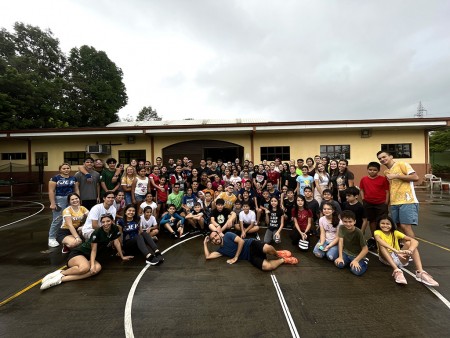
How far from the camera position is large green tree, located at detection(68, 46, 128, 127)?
2708 cm

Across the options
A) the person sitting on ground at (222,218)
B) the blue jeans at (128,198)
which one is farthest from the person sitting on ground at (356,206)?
the blue jeans at (128,198)

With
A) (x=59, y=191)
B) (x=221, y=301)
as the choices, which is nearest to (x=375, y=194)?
(x=221, y=301)

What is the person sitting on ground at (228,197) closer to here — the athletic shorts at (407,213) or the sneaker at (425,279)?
the athletic shorts at (407,213)

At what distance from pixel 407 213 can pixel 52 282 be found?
584 cm

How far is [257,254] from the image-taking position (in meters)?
3.94

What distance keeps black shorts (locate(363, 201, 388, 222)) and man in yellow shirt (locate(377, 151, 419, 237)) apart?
0.87 feet

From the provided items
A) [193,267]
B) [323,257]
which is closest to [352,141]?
[323,257]

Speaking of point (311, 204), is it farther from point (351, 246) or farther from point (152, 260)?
point (152, 260)

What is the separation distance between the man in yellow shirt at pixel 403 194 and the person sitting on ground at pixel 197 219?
13.7ft

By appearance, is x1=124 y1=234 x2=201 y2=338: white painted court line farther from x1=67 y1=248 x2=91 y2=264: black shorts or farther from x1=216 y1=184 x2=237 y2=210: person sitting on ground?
x1=216 y1=184 x2=237 y2=210: person sitting on ground

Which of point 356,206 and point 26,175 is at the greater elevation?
point 26,175

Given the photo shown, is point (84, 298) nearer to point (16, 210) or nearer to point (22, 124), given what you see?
point (16, 210)

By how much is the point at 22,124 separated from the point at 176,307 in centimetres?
2106

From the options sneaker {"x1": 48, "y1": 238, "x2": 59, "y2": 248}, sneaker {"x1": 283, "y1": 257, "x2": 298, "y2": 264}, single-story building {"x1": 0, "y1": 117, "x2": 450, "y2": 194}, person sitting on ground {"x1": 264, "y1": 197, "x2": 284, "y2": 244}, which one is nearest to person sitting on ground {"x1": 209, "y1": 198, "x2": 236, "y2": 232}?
person sitting on ground {"x1": 264, "y1": 197, "x2": 284, "y2": 244}
